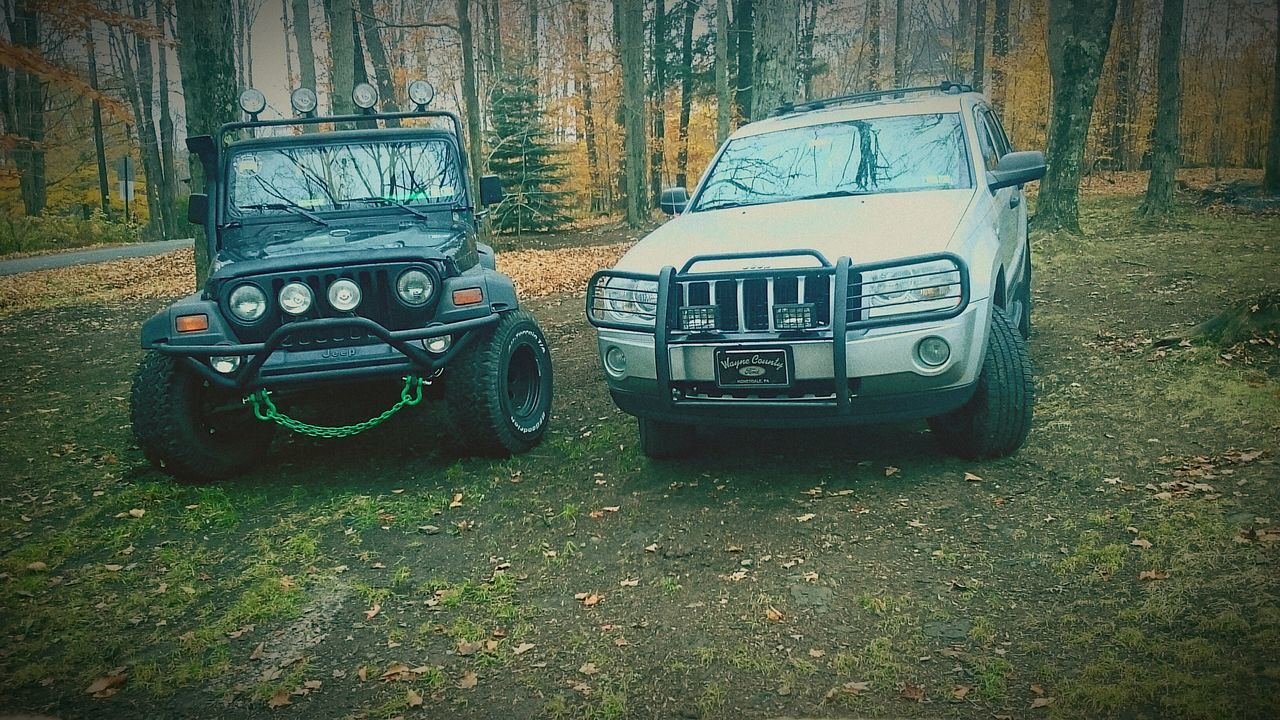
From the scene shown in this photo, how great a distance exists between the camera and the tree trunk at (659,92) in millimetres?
29422

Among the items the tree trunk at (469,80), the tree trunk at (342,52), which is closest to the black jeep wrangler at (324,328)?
the tree trunk at (342,52)

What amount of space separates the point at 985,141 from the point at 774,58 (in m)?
6.29

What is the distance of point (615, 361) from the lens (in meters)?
4.52

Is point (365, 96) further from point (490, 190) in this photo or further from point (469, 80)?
point (469, 80)

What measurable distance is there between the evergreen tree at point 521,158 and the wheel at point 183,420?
1710 cm

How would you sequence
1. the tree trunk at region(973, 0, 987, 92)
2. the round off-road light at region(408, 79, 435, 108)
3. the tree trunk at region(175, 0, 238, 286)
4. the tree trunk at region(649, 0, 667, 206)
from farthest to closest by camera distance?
the tree trunk at region(973, 0, 987, 92), the tree trunk at region(649, 0, 667, 206), the tree trunk at region(175, 0, 238, 286), the round off-road light at region(408, 79, 435, 108)

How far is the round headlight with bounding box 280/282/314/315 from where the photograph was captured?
15.6 feet

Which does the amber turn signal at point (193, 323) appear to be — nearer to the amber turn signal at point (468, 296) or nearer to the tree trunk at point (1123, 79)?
the amber turn signal at point (468, 296)

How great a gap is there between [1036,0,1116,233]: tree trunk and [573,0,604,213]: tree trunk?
1566cm

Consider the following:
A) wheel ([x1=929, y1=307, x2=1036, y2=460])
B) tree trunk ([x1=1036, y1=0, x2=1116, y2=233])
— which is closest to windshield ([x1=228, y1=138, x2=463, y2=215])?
wheel ([x1=929, y1=307, x2=1036, y2=460])

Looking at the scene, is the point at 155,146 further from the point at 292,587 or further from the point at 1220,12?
the point at 1220,12

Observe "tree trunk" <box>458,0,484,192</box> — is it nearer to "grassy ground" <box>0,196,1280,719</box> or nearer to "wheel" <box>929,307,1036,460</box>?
"grassy ground" <box>0,196,1280,719</box>

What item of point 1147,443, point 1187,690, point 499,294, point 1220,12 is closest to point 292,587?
point 499,294

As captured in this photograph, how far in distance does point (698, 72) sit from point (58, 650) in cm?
2863
